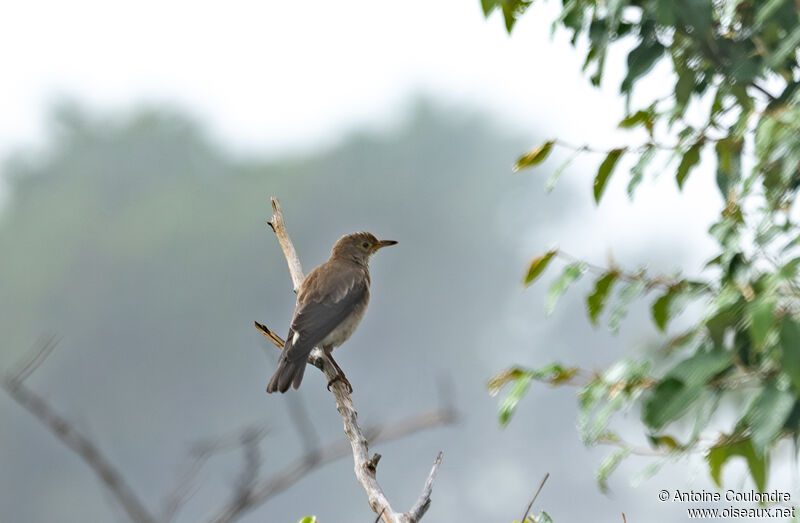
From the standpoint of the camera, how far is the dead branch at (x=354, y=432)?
2441mm

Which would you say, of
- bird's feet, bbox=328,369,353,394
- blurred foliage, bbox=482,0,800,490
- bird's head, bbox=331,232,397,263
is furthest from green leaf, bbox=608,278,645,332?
bird's head, bbox=331,232,397,263

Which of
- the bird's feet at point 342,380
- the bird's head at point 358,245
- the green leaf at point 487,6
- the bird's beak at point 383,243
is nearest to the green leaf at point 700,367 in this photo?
the green leaf at point 487,6

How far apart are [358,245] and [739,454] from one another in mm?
3758

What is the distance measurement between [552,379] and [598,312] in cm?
32

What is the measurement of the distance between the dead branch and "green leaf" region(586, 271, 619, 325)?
2.00 ft

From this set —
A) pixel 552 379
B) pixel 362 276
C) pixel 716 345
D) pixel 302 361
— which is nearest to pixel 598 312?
pixel 552 379

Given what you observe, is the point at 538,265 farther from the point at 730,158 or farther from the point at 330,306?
the point at 330,306

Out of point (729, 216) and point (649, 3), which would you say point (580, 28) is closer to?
point (649, 3)

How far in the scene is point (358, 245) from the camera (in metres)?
5.50

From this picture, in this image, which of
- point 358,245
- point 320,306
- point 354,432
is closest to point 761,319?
point 354,432

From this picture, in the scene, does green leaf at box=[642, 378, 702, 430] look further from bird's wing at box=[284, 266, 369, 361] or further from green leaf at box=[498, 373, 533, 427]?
bird's wing at box=[284, 266, 369, 361]

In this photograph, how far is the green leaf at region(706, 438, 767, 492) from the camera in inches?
72.4

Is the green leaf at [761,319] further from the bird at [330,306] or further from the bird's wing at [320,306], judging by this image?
the bird's wing at [320,306]

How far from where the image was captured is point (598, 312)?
7.40 ft
